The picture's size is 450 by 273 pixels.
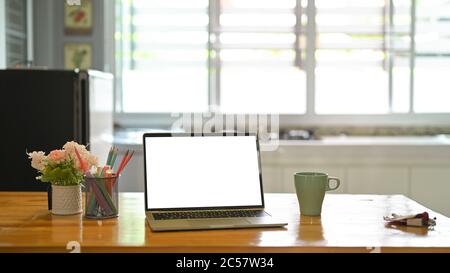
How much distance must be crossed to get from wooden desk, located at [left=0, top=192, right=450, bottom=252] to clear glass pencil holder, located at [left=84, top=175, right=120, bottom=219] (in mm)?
33

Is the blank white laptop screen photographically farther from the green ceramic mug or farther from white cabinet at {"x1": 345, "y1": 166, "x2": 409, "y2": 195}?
white cabinet at {"x1": 345, "y1": 166, "x2": 409, "y2": 195}

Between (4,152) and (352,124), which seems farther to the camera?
(352,124)

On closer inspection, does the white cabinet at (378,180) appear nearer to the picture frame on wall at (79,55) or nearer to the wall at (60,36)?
the wall at (60,36)

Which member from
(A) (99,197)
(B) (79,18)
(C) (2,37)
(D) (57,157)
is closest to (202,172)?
(A) (99,197)

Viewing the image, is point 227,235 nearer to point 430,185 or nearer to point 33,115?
point 33,115

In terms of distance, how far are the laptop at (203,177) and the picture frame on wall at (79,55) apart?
242 centimetres

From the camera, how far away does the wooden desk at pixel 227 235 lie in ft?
4.20

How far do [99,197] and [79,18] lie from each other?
2587 mm

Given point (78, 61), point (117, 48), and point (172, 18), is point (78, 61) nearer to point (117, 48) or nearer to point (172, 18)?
point (117, 48)

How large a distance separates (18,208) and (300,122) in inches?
101

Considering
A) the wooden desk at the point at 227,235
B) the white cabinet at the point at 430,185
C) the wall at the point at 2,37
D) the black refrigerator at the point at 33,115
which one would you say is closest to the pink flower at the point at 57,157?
the wooden desk at the point at 227,235

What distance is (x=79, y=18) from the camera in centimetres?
390

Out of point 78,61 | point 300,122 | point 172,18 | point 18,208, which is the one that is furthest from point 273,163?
point 18,208

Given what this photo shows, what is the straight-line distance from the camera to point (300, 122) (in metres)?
4.00
